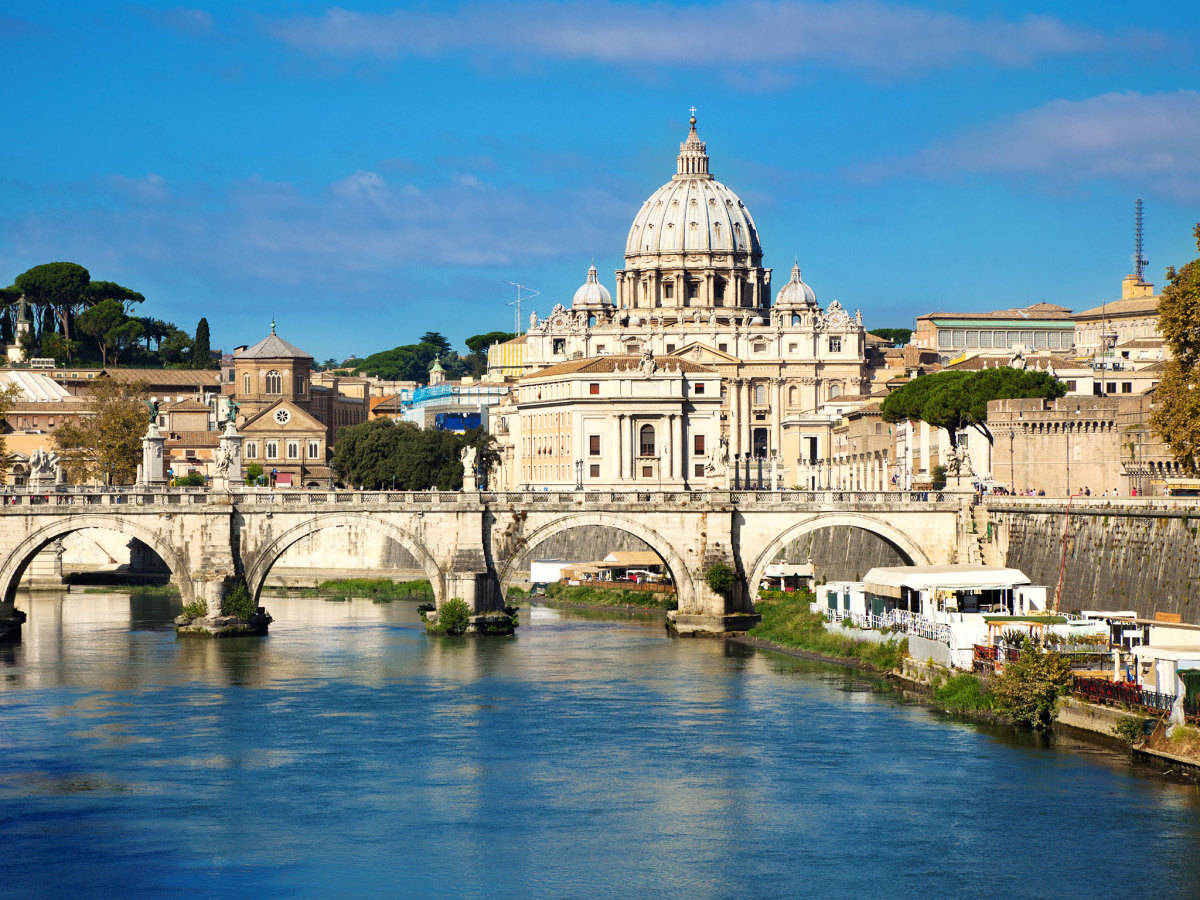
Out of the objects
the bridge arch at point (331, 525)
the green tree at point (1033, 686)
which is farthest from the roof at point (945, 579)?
the bridge arch at point (331, 525)

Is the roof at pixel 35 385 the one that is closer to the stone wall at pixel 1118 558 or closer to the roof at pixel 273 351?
the roof at pixel 273 351

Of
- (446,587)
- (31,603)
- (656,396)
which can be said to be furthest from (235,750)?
(656,396)

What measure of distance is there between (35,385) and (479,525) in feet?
252

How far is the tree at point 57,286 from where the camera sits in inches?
6171

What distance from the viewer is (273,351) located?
460ft

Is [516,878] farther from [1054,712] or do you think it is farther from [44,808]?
[1054,712]

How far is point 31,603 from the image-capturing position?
80375 millimetres

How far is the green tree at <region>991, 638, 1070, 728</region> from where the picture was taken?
41969 millimetres

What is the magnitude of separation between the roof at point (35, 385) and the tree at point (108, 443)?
75.3ft

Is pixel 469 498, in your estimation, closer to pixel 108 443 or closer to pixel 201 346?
pixel 108 443


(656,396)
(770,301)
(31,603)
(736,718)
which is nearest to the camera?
(736,718)

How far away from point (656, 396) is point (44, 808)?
73.4 metres

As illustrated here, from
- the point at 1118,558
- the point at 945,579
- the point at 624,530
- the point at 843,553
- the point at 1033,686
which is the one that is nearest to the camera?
the point at 1033,686

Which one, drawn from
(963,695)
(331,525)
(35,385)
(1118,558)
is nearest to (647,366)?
(35,385)
